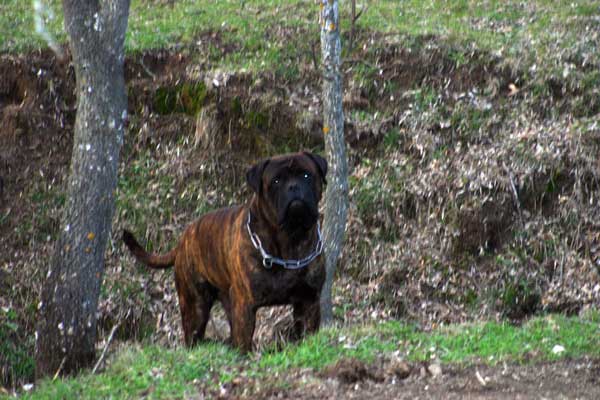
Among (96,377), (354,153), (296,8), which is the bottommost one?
(96,377)

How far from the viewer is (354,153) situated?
1280 centimetres

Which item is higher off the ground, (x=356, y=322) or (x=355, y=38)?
(x=355, y=38)

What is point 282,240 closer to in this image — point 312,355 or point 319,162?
point 319,162

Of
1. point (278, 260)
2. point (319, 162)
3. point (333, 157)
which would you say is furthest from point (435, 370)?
point (333, 157)

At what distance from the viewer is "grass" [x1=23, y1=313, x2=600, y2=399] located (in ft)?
22.7

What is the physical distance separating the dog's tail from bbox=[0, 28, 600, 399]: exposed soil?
122cm

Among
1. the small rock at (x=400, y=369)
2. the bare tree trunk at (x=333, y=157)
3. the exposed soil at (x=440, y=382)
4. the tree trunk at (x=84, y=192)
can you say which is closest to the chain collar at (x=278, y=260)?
the exposed soil at (x=440, y=382)

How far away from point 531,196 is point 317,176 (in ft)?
15.4

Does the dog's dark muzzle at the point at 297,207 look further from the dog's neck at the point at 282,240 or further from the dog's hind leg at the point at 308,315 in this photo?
the dog's hind leg at the point at 308,315

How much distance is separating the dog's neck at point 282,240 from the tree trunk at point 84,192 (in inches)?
60.4

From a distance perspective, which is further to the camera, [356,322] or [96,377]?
[356,322]

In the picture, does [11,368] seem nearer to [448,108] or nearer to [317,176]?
[317,176]

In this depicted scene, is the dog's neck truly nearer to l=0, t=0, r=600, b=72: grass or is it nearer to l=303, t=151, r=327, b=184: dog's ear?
l=303, t=151, r=327, b=184: dog's ear

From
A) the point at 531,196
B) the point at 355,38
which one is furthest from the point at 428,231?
the point at 355,38
